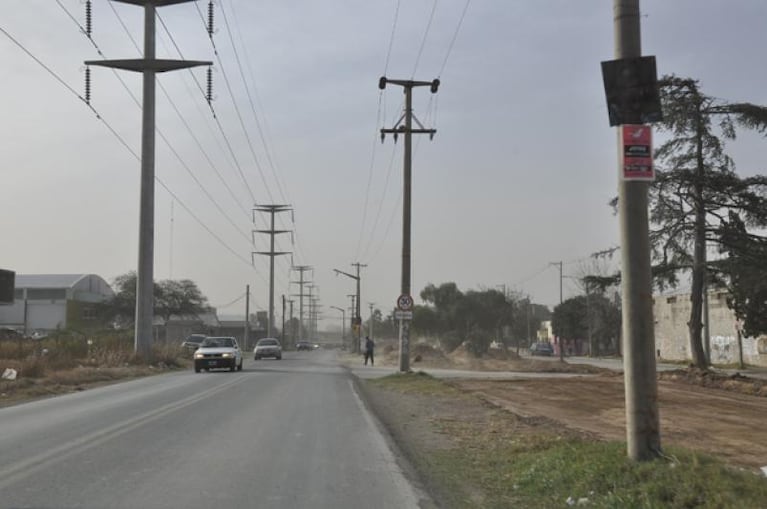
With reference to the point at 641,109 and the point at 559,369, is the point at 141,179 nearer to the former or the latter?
the point at 559,369

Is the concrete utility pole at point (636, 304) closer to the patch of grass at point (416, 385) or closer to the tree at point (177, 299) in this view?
the patch of grass at point (416, 385)

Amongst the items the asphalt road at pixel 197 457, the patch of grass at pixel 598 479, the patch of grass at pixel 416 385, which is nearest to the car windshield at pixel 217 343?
the patch of grass at pixel 416 385

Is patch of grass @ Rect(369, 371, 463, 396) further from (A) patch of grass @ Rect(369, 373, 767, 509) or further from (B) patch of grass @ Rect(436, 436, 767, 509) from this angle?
Result: (B) patch of grass @ Rect(436, 436, 767, 509)

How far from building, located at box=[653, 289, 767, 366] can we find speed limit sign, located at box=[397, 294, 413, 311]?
1680 centimetres

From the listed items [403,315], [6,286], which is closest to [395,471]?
[403,315]

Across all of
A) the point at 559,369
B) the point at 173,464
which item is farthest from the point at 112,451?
the point at 559,369

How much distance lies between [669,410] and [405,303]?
14.9m

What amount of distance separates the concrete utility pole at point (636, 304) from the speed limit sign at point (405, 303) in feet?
77.7

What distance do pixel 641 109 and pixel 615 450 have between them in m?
3.75

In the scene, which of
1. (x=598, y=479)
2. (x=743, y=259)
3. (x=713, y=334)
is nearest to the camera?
(x=598, y=479)

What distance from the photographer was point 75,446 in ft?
37.0

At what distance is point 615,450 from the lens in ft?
28.5

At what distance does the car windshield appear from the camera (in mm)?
37062

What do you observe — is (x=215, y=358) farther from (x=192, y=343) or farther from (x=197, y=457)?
(x=192, y=343)
